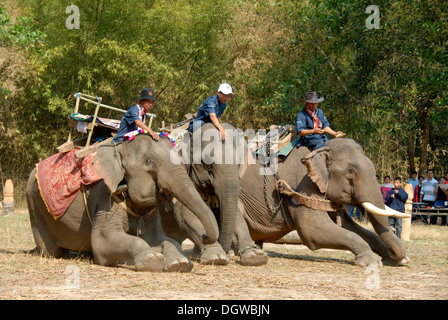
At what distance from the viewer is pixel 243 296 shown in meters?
6.32

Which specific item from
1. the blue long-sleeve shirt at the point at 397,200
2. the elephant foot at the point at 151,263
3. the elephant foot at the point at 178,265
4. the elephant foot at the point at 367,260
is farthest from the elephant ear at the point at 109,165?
the blue long-sleeve shirt at the point at 397,200

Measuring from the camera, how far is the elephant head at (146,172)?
8039 mm

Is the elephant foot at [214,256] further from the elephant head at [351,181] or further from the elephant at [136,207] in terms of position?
the elephant head at [351,181]

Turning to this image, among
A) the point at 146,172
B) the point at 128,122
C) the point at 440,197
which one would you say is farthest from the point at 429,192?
the point at 146,172

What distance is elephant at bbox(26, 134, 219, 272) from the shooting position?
25.9 feet

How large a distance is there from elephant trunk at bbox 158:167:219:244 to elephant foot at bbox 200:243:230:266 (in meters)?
0.45

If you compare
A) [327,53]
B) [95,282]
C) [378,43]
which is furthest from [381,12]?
[95,282]

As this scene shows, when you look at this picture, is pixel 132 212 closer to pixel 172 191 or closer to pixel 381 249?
pixel 172 191

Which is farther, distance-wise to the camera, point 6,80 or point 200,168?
point 6,80

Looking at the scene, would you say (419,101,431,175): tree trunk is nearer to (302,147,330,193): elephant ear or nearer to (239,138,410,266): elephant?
(239,138,410,266): elephant

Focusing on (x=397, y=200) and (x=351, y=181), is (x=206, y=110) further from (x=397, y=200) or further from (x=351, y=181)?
(x=397, y=200)

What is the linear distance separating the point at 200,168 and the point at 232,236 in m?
1.08

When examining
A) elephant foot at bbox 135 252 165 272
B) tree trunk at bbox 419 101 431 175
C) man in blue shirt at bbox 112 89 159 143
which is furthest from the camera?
tree trunk at bbox 419 101 431 175

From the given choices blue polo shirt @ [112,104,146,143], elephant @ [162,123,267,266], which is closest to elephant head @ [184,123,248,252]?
elephant @ [162,123,267,266]
